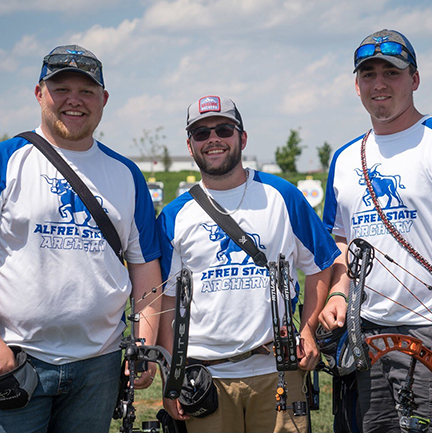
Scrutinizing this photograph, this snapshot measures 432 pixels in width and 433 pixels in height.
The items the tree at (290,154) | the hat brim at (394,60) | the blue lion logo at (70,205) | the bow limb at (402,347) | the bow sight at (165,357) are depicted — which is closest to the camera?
the bow sight at (165,357)

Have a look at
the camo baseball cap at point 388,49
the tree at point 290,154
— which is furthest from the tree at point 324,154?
the camo baseball cap at point 388,49

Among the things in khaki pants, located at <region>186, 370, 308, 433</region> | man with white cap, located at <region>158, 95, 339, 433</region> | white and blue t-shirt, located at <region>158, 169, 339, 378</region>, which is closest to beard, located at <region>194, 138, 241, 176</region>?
man with white cap, located at <region>158, 95, 339, 433</region>

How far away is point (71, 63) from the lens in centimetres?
310

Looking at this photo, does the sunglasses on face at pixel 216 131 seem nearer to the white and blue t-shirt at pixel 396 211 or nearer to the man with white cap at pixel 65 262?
the man with white cap at pixel 65 262

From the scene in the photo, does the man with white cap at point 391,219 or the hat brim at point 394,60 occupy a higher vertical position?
the hat brim at point 394,60

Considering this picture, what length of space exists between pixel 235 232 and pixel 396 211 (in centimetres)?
90

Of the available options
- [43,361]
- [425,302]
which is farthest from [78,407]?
[425,302]

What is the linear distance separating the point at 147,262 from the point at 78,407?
0.83m

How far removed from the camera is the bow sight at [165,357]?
106 inches

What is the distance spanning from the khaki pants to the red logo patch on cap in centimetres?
153

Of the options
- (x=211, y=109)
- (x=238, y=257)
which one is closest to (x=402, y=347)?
(x=238, y=257)

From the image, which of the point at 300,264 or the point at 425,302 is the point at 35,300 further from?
the point at 425,302

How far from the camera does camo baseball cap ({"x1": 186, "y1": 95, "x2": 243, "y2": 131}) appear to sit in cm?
351

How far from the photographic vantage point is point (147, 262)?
3361mm
